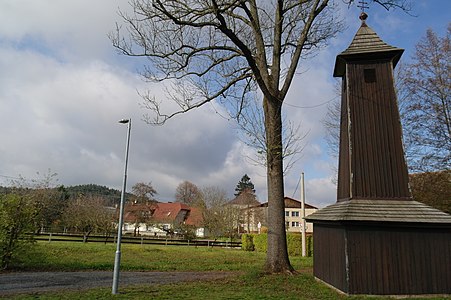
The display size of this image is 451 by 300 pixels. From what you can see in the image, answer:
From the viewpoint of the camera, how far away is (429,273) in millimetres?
10125

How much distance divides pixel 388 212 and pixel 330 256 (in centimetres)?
242

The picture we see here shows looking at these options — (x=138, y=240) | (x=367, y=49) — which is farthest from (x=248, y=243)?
(x=367, y=49)

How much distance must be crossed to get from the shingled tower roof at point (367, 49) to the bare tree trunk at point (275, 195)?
9.82 ft

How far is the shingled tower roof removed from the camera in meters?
12.6

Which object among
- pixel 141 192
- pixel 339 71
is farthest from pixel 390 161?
pixel 141 192

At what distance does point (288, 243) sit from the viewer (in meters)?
29.3

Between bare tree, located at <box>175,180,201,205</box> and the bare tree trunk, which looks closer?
the bare tree trunk

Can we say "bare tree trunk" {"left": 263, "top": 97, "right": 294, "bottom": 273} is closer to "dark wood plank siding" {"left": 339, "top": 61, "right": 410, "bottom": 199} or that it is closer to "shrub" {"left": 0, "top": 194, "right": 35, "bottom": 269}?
"dark wood plank siding" {"left": 339, "top": 61, "right": 410, "bottom": 199}

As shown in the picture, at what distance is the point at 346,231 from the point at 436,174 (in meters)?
14.6

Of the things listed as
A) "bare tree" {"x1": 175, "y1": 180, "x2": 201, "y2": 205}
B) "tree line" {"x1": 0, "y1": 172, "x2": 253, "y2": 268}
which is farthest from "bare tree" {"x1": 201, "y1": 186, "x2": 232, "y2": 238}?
"bare tree" {"x1": 175, "y1": 180, "x2": 201, "y2": 205}

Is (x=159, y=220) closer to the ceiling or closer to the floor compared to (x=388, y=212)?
closer to the floor

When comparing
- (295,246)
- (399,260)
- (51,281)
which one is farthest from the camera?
(295,246)

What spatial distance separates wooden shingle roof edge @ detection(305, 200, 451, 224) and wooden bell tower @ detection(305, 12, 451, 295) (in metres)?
0.03

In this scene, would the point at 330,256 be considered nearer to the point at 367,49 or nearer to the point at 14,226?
the point at 367,49
